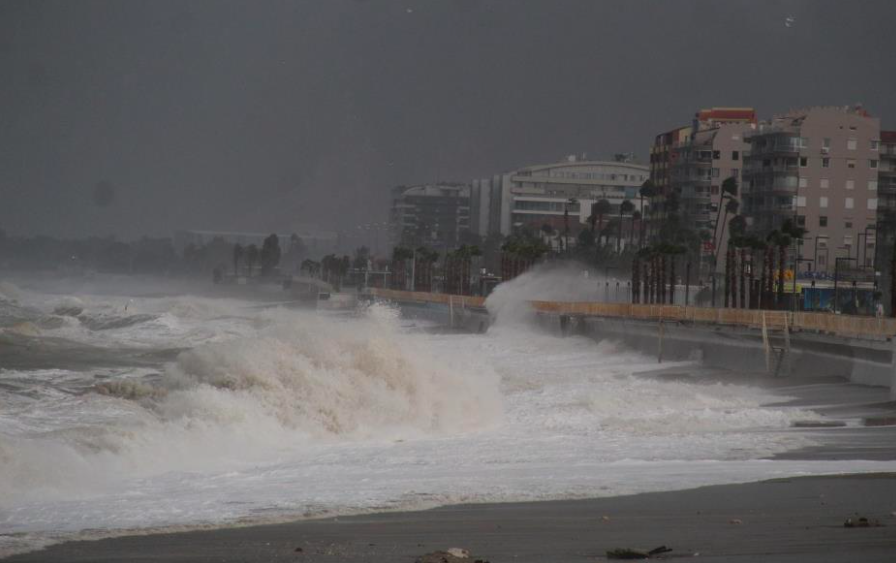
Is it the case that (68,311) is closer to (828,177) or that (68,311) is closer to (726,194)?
(726,194)

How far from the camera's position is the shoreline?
1137cm

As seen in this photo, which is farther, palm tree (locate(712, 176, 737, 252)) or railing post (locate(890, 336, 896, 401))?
palm tree (locate(712, 176, 737, 252))

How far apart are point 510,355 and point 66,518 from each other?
44010 mm

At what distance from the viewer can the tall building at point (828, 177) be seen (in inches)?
3981

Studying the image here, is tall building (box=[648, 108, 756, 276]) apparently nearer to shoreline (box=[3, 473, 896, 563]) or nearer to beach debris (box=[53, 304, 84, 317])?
beach debris (box=[53, 304, 84, 317])

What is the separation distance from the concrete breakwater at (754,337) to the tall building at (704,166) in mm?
49065

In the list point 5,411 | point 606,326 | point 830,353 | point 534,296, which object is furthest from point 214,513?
point 534,296

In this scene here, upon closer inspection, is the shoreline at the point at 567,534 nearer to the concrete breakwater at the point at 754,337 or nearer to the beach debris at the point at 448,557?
the beach debris at the point at 448,557

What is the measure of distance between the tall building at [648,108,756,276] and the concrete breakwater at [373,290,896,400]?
49.1 m

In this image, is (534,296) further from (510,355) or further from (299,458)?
(299,458)

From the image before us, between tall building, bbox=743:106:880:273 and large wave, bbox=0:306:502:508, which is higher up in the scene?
tall building, bbox=743:106:880:273

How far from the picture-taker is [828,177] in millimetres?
101438

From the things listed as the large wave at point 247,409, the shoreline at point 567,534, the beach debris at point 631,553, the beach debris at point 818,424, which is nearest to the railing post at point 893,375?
the beach debris at point 818,424

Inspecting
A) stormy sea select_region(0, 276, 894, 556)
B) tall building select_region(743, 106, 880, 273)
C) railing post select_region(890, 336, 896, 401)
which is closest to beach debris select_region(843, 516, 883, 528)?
stormy sea select_region(0, 276, 894, 556)
